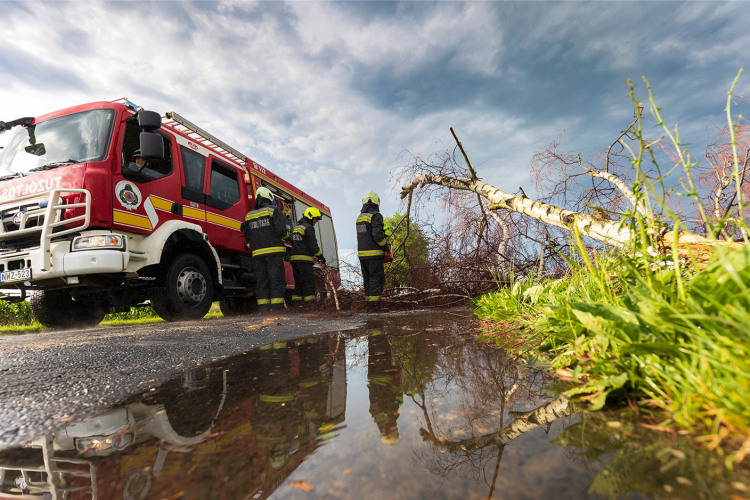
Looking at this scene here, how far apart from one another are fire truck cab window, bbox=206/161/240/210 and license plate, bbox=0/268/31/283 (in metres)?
2.43

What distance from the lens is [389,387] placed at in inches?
56.2

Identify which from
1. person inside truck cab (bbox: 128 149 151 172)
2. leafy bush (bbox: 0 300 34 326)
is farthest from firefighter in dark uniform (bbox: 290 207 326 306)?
leafy bush (bbox: 0 300 34 326)

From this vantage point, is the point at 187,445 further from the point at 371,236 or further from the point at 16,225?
the point at 371,236

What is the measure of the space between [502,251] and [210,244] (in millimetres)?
5059

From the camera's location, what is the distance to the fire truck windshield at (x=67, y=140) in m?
4.33

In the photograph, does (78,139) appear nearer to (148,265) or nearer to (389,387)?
(148,265)

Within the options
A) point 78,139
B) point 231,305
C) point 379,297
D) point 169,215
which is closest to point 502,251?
point 379,297

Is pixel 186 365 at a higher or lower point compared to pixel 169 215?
lower

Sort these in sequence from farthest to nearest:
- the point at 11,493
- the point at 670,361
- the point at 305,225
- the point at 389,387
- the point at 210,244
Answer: the point at 305,225 → the point at 210,244 → the point at 389,387 → the point at 670,361 → the point at 11,493

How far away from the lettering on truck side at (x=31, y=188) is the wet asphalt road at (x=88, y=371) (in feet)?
7.96

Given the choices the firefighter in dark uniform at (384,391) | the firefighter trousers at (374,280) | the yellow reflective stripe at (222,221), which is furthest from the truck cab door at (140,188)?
the firefighter in dark uniform at (384,391)

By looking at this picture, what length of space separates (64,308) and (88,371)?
5.08 meters

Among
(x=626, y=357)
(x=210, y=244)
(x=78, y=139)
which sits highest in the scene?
(x=78, y=139)

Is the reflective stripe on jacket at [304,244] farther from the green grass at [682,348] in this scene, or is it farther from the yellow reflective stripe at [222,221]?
the green grass at [682,348]
